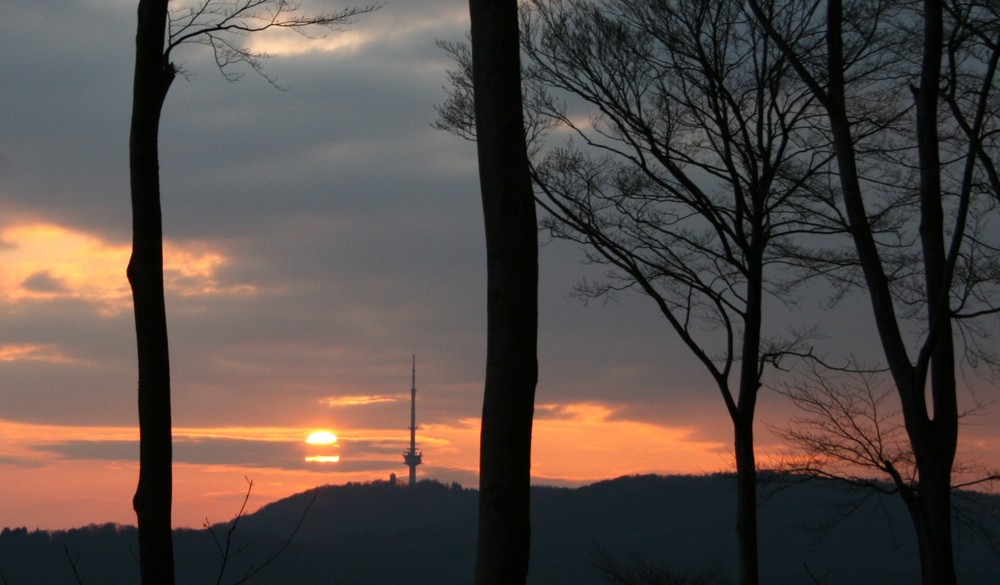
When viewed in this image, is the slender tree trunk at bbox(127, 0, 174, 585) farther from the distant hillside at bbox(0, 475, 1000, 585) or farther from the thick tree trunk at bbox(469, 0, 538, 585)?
the thick tree trunk at bbox(469, 0, 538, 585)

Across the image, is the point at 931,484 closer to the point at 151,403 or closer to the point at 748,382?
the point at 748,382

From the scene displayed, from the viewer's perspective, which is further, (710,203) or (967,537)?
(710,203)

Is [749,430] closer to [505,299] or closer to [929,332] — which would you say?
[929,332]

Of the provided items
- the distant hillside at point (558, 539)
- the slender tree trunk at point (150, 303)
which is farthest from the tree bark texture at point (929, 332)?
the slender tree trunk at point (150, 303)

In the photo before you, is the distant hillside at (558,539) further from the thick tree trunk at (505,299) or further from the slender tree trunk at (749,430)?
the thick tree trunk at (505,299)

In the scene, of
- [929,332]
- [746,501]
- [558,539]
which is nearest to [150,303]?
[929,332]

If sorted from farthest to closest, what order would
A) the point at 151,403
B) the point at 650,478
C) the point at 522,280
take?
the point at 650,478, the point at 151,403, the point at 522,280

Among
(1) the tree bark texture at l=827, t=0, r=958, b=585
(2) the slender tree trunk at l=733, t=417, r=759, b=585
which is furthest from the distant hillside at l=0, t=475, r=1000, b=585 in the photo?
(1) the tree bark texture at l=827, t=0, r=958, b=585

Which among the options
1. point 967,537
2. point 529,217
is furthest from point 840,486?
point 529,217

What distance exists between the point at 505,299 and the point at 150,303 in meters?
2.26

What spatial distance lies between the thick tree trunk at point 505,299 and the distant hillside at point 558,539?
1.63 m

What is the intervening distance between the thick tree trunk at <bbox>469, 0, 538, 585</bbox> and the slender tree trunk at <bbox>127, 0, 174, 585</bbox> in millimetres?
2020

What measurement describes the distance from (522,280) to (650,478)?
6917cm

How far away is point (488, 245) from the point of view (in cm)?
447
